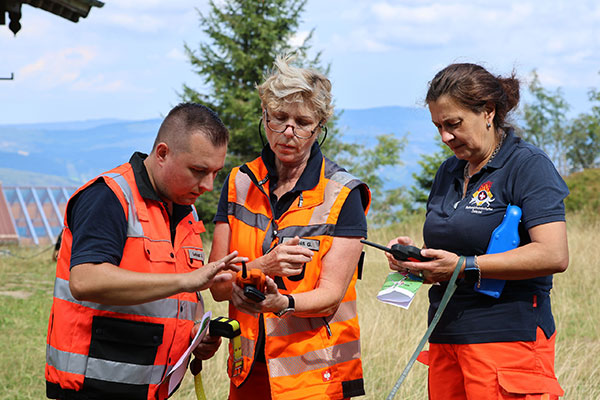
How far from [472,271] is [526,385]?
0.49m

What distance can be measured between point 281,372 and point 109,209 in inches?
40.1

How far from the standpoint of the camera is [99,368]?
2443 mm

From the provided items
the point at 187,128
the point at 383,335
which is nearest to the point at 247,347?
the point at 187,128

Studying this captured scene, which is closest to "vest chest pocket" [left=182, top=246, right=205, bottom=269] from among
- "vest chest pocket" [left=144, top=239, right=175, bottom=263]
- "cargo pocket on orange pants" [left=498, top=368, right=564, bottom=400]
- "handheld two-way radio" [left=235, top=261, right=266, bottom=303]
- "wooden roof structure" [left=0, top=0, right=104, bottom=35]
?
"vest chest pocket" [left=144, top=239, right=175, bottom=263]

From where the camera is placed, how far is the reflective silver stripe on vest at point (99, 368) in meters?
2.42

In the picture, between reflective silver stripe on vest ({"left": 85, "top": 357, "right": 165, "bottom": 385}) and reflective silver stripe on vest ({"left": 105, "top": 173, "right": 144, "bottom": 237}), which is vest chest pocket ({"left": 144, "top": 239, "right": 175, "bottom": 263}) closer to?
reflective silver stripe on vest ({"left": 105, "top": 173, "right": 144, "bottom": 237})

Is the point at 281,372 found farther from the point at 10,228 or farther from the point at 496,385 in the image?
Answer: the point at 10,228

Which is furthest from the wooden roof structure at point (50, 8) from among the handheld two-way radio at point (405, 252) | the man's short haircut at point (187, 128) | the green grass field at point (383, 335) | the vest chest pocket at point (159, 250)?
the handheld two-way radio at point (405, 252)

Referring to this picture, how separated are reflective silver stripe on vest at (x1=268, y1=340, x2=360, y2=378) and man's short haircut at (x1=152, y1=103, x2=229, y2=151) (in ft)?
3.21

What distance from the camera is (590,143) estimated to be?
157ft

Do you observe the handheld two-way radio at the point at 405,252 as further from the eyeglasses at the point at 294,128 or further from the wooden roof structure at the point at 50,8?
the wooden roof structure at the point at 50,8

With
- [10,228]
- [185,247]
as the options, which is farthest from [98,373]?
[10,228]

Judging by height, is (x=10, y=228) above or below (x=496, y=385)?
below

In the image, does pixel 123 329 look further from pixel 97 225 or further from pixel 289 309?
pixel 289 309
